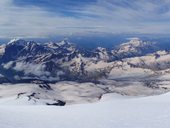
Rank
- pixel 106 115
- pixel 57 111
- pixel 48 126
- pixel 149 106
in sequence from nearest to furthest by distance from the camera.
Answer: pixel 48 126
pixel 106 115
pixel 149 106
pixel 57 111

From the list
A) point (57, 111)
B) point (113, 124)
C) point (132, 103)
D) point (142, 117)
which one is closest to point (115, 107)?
point (132, 103)

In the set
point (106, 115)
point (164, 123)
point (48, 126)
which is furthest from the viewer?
point (106, 115)

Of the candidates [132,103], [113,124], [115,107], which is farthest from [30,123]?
[132,103]

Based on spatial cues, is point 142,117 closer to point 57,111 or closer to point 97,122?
point 97,122

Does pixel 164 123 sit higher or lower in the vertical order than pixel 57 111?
higher

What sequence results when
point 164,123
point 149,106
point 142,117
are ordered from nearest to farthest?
point 164,123, point 142,117, point 149,106

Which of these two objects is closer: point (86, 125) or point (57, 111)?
point (86, 125)

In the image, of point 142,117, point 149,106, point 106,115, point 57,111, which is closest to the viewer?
point 142,117

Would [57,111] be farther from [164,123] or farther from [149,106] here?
[164,123]

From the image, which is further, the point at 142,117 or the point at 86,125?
the point at 142,117
